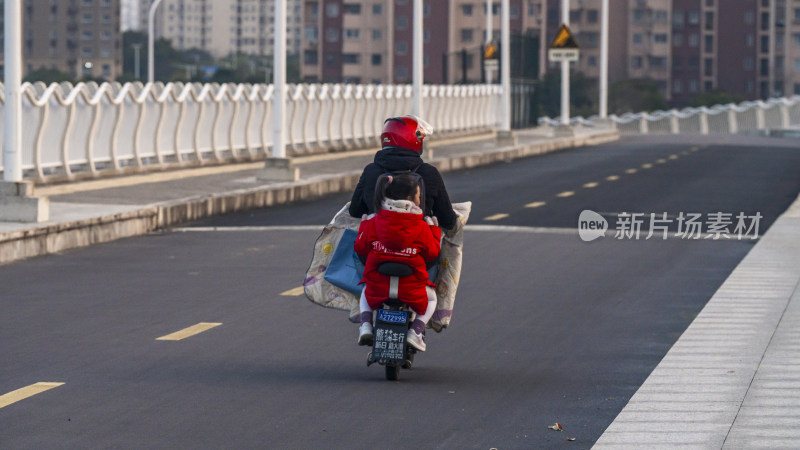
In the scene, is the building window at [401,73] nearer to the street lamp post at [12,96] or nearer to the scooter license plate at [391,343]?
the street lamp post at [12,96]

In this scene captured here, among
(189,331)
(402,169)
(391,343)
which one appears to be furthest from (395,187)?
(189,331)

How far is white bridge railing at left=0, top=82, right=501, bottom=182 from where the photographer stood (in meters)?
24.9

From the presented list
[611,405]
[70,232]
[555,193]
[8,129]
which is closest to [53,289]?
[70,232]

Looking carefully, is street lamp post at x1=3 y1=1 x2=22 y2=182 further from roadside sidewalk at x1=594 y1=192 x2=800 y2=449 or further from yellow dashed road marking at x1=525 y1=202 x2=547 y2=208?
roadside sidewalk at x1=594 y1=192 x2=800 y2=449

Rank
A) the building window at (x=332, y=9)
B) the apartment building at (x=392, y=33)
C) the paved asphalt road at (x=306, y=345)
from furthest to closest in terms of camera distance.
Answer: the building window at (x=332, y=9)
the apartment building at (x=392, y=33)
the paved asphalt road at (x=306, y=345)

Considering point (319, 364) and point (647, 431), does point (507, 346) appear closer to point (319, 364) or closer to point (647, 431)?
point (319, 364)

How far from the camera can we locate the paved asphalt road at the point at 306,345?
7836 mm

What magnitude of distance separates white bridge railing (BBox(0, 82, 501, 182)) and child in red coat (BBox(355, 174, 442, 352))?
15737 millimetres

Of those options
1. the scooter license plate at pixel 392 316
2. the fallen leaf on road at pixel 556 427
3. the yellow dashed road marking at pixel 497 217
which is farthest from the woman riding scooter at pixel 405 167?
the yellow dashed road marking at pixel 497 217

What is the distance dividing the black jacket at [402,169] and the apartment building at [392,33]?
148 m

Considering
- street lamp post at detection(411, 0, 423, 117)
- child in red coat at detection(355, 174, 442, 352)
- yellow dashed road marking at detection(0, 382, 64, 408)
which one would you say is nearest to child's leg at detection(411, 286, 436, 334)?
child in red coat at detection(355, 174, 442, 352)

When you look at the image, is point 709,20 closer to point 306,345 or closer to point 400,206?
point 306,345

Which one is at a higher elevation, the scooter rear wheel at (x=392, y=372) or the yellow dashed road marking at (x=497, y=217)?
the yellow dashed road marking at (x=497, y=217)

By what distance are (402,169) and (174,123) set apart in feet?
68.2
